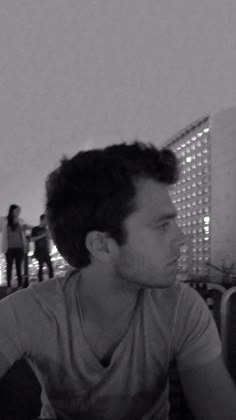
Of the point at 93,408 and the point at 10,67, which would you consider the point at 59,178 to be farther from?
the point at 10,67

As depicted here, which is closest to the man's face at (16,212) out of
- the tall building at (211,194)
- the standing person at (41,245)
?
the standing person at (41,245)

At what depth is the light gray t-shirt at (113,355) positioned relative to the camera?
63 centimetres

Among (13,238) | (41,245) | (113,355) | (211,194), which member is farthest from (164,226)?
(211,194)

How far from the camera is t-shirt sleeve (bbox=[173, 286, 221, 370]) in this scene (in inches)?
25.4

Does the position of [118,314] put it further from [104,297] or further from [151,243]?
[151,243]

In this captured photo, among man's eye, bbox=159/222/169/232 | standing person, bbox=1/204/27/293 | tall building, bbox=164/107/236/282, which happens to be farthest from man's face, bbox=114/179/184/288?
tall building, bbox=164/107/236/282

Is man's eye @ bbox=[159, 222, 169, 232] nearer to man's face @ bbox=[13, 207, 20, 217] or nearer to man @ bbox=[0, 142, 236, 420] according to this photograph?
man @ bbox=[0, 142, 236, 420]

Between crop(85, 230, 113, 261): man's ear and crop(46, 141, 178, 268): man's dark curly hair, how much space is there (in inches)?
0.4

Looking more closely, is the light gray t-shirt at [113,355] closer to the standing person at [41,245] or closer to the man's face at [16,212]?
the man's face at [16,212]

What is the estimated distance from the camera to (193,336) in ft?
2.15

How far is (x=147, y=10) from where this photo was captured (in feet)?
13.6

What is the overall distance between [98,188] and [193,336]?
32cm

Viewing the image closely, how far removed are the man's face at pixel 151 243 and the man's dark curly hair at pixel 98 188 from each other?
0.07ft

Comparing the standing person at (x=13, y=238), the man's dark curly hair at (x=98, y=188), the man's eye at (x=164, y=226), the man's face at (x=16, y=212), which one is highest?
the man's face at (x=16, y=212)
